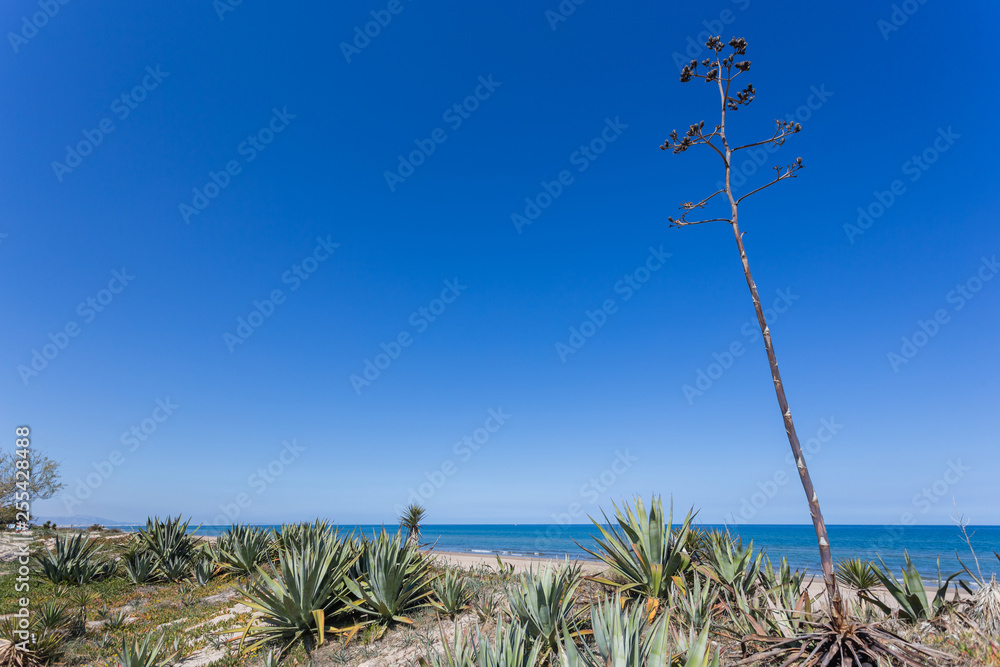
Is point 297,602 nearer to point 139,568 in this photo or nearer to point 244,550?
point 244,550

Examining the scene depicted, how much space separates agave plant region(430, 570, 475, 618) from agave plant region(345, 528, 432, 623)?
0.27 metres

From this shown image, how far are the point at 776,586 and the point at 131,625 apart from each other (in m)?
10.2

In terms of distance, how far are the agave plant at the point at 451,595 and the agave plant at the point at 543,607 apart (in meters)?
1.67

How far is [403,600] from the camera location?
23.7ft

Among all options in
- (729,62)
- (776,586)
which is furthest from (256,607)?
(729,62)

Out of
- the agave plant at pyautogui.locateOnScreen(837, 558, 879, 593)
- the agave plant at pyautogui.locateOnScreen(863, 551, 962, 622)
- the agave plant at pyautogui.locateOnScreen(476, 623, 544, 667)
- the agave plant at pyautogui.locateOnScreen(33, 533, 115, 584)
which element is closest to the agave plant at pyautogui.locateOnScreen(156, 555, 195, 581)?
the agave plant at pyautogui.locateOnScreen(33, 533, 115, 584)

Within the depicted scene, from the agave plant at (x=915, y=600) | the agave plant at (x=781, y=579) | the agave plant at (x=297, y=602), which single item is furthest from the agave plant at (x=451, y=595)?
the agave plant at (x=915, y=600)

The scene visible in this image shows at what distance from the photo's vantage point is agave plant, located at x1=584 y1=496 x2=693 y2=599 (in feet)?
21.5

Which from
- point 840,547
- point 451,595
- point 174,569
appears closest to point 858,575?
point 451,595

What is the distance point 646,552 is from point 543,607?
221 cm

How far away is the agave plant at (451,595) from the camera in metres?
6.98

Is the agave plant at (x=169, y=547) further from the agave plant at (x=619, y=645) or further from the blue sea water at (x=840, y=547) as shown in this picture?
the agave plant at (x=619, y=645)

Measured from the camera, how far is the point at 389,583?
7020 millimetres

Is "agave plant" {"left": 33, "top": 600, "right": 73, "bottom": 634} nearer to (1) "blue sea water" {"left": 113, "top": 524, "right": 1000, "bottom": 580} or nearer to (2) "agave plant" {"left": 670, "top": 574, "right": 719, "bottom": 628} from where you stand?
(1) "blue sea water" {"left": 113, "top": 524, "right": 1000, "bottom": 580}
